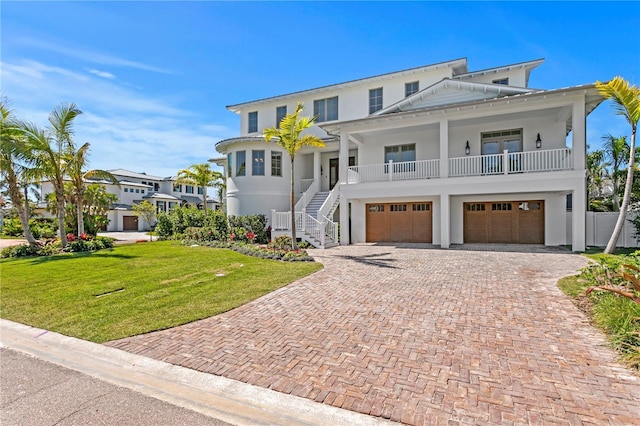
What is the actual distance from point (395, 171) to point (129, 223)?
35451mm

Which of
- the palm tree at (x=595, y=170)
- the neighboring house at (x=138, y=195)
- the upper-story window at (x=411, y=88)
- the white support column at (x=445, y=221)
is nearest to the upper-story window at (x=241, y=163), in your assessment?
the upper-story window at (x=411, y=88)

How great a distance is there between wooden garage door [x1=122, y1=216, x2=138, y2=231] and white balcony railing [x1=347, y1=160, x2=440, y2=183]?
33.2 metres

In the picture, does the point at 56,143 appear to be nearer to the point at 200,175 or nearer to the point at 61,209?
the point at 61,209

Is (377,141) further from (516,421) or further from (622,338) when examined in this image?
(516,421)

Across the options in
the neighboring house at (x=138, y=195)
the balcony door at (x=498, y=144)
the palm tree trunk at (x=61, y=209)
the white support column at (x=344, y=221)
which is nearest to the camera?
the balcony door at (x=498, y=144)

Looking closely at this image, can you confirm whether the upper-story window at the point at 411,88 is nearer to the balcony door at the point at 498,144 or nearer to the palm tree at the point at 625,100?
the balcony door at the point at 498,144

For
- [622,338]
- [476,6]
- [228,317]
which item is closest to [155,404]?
[228,317]

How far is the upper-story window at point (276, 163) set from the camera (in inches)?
795

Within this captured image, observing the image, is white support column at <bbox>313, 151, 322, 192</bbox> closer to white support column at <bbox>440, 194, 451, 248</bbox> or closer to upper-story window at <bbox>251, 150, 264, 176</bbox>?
upper-story window at <bbox>251, 150, 264, 176</bbox>

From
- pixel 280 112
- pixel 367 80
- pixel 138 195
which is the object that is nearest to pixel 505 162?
pixel 367 80

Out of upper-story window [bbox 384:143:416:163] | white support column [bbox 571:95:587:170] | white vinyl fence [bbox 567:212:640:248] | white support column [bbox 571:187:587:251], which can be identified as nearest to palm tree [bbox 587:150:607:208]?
white vinyl fence [bbox 567:212:640:248]

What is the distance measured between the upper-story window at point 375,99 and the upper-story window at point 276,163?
664cm

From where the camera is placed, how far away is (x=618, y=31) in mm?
11188

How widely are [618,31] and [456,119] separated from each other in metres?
5.90
